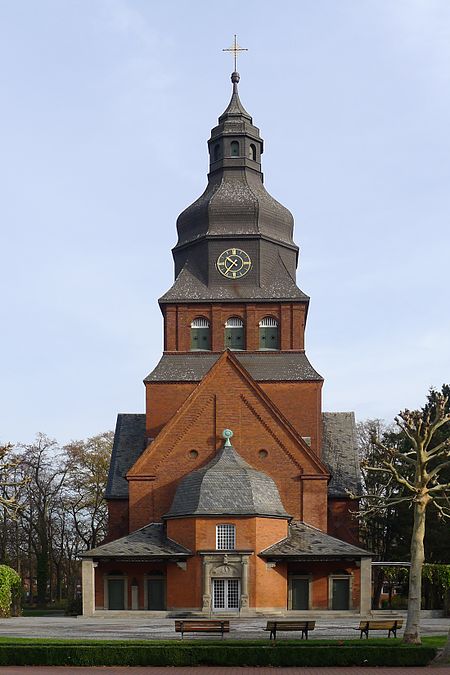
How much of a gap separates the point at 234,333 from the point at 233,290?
2722 millimetres

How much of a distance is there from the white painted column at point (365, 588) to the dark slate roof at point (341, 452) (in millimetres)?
7444

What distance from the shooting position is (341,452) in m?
67.8

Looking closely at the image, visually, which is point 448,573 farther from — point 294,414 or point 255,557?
point 294,414

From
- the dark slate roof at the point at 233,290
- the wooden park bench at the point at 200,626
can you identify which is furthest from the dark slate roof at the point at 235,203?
the wooden park bench at the point at 200,626

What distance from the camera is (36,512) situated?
300ft

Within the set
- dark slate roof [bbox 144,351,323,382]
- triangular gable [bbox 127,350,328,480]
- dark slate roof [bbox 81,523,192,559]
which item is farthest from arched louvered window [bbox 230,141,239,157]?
dark slate roof [bbox 81,523,192,559]

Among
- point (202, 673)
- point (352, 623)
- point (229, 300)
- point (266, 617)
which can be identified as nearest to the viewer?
point (202, 673)

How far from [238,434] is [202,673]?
3289 centimetres

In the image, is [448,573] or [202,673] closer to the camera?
[202,673]

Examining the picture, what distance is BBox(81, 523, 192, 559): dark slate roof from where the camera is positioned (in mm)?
55250

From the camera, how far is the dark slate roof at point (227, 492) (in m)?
55.5

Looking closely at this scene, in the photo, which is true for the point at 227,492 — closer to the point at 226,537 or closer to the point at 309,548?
the point at 226,537

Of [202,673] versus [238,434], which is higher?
[238,434]

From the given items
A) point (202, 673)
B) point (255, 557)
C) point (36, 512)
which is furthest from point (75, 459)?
point (202, 673)
